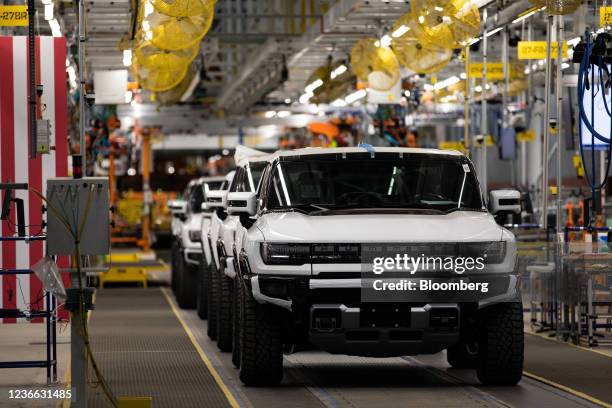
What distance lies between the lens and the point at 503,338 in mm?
10227

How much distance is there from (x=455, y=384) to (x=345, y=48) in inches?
632

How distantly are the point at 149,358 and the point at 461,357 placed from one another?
9.73 ft

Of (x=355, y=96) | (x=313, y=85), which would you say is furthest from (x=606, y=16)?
(x=355, y=96)

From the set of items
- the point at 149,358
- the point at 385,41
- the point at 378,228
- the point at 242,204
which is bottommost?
the point at 149,358

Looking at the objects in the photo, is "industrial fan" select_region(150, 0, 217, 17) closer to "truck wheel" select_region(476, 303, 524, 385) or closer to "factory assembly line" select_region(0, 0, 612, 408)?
"factory assembly line" select_region(0, 0, 612, 408)

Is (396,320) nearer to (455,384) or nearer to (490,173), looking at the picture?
(455,384)

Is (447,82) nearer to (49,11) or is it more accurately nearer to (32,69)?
(49,11)

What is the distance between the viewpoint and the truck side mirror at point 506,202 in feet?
35.3

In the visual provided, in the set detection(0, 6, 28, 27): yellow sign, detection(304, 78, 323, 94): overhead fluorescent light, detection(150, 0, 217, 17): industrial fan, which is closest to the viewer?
detection(150, 0, 217, 17): industrial fan

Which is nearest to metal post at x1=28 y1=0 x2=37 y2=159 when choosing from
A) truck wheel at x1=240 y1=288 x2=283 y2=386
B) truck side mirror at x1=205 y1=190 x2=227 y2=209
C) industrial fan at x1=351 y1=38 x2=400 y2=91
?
truck side mirror at x1=205 y1=190 x2=227 y2=209

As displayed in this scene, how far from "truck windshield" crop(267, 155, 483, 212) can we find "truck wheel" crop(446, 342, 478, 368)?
1643mm
